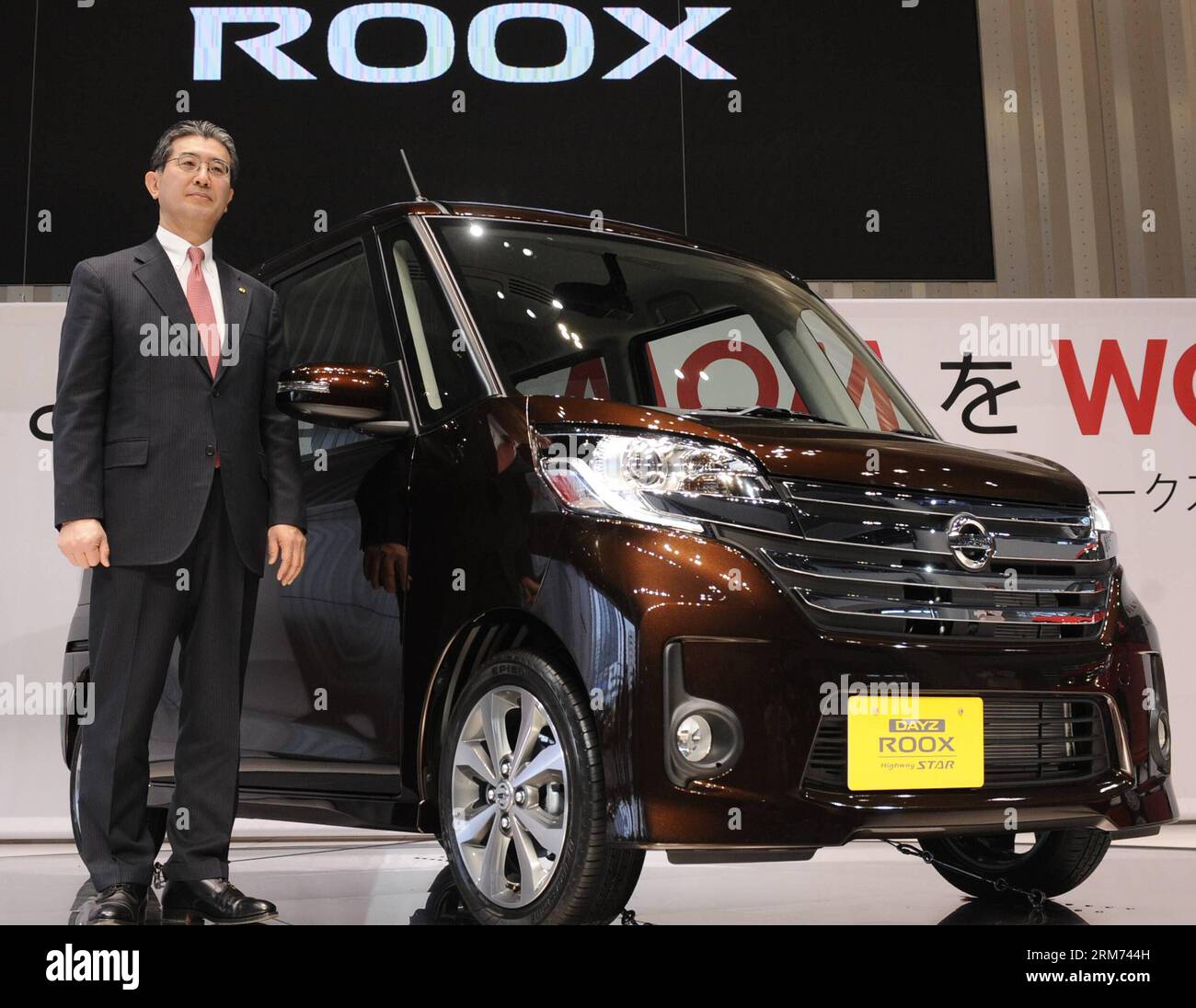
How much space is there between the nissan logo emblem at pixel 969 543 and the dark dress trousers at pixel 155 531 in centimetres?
157

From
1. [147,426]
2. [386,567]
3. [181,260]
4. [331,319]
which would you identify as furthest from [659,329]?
[147,426]

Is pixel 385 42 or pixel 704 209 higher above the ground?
pixel 385 42

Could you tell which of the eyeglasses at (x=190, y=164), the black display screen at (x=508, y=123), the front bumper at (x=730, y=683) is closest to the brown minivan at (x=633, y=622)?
the front bumper at (x=730, y=683)

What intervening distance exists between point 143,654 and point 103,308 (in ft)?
2.72

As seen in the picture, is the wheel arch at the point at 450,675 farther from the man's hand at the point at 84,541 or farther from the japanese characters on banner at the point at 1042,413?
the japanese characters on banner at the point at 1042,413

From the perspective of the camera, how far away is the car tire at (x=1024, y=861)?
3.57 metres

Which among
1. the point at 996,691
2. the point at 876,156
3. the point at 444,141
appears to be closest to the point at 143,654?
the point at 996,691

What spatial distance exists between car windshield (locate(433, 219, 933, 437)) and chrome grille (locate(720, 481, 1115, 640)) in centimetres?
65

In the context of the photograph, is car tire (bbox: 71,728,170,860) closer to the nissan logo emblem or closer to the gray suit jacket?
the gray suit jacket

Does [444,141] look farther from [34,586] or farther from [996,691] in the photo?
[996,691]

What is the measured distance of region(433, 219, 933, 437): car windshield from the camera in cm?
347

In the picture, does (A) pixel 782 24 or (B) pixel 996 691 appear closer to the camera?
(B) pixel 996 691

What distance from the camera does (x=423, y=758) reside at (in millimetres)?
3141

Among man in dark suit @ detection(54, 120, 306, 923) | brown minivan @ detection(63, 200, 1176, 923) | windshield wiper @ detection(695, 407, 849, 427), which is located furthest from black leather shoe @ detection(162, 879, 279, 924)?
windshield wiper @ detection(695, 407, 849, 427)
